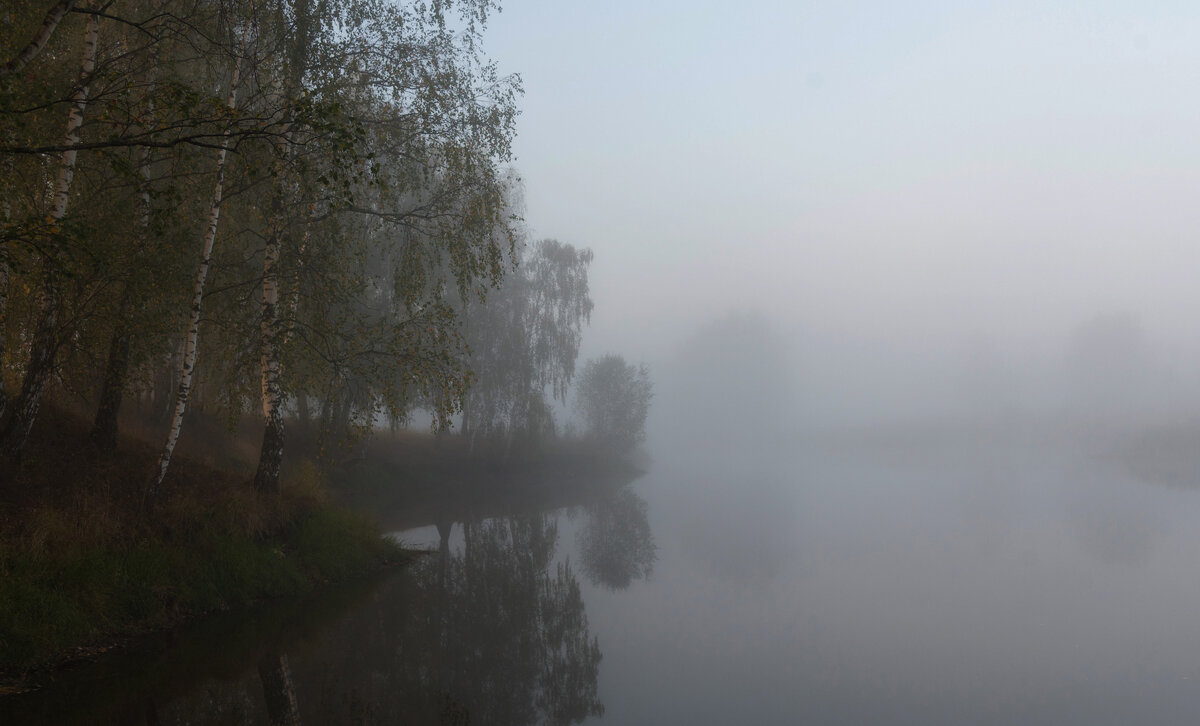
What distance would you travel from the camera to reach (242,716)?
22.8 feet

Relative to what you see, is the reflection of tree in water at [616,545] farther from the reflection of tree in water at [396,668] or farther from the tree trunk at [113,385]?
the tree trunk at [113,385]

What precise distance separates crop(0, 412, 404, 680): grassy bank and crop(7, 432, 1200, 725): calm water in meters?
0.61

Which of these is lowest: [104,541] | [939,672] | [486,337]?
[939,672]

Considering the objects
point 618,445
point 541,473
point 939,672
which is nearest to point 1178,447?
point 618,445

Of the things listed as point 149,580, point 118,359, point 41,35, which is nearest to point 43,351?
point 118,359

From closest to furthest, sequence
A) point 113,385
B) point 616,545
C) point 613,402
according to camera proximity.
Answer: point 113,385 → point 616,545 → point 613,402

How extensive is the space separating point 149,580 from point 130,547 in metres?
0.50

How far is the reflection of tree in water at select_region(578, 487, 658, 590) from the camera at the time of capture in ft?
50.8

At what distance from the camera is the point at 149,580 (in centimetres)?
975

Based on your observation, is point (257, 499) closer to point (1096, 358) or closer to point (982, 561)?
point (982, 561)

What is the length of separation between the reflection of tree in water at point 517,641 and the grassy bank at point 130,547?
2.57 metres

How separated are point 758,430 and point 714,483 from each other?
Answer: 326 feet

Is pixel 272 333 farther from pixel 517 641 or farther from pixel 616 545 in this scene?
pixel 616 545

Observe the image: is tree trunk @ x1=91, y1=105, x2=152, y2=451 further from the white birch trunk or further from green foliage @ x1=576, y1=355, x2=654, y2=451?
green foliage @ x1=576, y1=355, x2=654, y2=451
